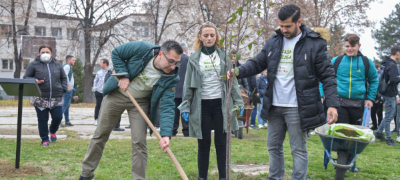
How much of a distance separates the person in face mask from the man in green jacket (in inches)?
119

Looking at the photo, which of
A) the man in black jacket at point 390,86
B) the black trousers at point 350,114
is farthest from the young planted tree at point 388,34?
the black trousers at point 350,114

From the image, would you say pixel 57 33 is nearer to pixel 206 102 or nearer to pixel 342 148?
pixel 206 102

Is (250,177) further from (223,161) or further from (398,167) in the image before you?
(398,167)

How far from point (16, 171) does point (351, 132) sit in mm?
4004

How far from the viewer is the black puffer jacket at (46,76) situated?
6898mm

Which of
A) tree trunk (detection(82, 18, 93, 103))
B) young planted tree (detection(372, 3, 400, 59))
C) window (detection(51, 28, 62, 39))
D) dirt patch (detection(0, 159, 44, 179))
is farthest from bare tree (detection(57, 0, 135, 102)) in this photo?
young planted tree (detection(372, 3, 400, 59))

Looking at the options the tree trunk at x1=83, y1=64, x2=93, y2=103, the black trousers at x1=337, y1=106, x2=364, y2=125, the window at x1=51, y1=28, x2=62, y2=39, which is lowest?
the tree trunk at x1=83, y1=64, x2=93, y2=103

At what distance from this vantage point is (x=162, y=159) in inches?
233

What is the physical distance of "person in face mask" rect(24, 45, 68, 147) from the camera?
6.85m

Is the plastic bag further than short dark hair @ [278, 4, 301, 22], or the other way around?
the plastic bag

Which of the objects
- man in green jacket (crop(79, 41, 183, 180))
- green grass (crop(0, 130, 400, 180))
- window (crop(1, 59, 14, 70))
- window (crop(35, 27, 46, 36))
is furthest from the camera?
window (crop(1, 59, 14, 70))

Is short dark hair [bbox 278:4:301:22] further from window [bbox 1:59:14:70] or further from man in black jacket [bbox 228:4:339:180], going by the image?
window [bbox 1:59:14:70]

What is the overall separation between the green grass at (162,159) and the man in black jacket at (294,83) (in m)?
1.18

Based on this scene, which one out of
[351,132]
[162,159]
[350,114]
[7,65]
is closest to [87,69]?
[7,65]
